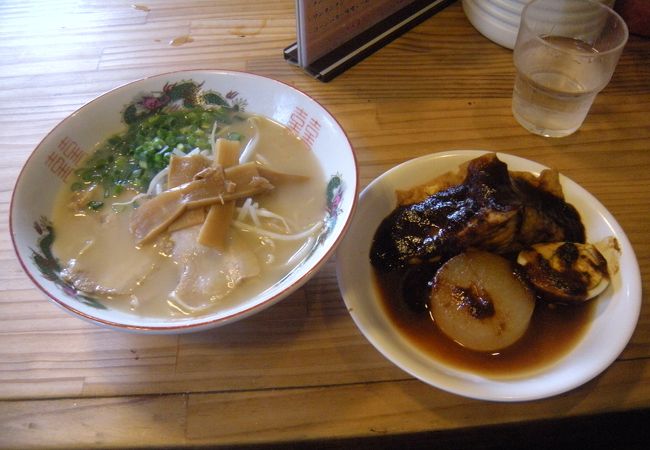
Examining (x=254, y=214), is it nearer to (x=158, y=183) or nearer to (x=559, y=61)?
(x=158, y=183)

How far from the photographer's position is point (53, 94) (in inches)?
68.1

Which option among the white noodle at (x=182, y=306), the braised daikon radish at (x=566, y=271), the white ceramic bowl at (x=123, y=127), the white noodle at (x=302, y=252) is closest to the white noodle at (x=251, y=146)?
the white ceramic bowl at (x=123, y=127)

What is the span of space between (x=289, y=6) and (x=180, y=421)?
1585mm

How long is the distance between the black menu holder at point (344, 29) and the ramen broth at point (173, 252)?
1.63ft

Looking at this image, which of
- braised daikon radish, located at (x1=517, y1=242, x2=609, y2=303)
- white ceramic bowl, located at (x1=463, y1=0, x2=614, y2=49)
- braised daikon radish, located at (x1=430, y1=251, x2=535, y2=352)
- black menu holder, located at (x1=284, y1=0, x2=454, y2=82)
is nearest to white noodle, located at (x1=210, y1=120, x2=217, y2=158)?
black menu holder, located at (x1=284, y1=0, x2=454, y2=82)

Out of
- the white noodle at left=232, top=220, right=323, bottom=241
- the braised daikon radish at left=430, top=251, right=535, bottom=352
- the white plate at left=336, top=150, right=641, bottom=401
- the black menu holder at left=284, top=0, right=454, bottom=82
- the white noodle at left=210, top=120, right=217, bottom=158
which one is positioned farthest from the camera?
the black menu holder at left=284, top=0, right=454, bottom=82

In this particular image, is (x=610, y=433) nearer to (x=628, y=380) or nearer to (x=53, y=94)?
(x=628, y=380)

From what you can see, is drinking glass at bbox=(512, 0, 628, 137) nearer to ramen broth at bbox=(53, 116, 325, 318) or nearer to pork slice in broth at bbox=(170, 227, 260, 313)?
ramen broth at bbox=(53, 116, 325, 318)

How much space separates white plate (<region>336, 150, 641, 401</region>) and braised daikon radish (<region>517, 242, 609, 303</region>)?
36mm

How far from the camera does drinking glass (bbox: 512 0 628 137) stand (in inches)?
57.5

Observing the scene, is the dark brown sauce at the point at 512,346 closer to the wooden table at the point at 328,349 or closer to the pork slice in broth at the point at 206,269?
the wooden table at the point at 328,349

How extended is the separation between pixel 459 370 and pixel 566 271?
34 cm

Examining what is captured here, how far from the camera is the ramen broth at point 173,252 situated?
3.48 feet

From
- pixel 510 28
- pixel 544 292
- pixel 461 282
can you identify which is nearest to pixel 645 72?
pixel 510 28
